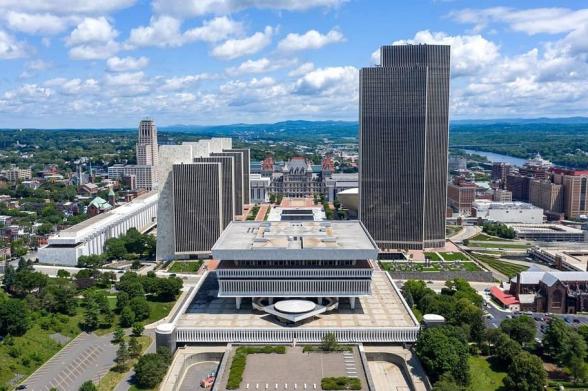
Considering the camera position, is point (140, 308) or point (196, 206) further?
point (196, 206)

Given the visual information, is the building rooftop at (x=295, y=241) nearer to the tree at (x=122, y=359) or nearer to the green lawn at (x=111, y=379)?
the tree at (x=122, y=359)

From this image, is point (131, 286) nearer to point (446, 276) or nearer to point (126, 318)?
point (126, 318)

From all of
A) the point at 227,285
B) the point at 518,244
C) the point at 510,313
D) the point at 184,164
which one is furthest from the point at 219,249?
the point at 518,244

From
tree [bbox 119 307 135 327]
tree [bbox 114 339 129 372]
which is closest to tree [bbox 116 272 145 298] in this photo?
tree [bbox 119 307 135 327]

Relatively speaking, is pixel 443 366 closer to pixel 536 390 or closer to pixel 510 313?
pixel 536 390

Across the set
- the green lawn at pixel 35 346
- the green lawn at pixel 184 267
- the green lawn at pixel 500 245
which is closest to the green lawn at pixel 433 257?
the green lawn at pixel 500 245

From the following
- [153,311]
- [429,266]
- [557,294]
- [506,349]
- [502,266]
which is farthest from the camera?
[502,266]

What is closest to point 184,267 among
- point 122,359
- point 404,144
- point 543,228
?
point 122,359
